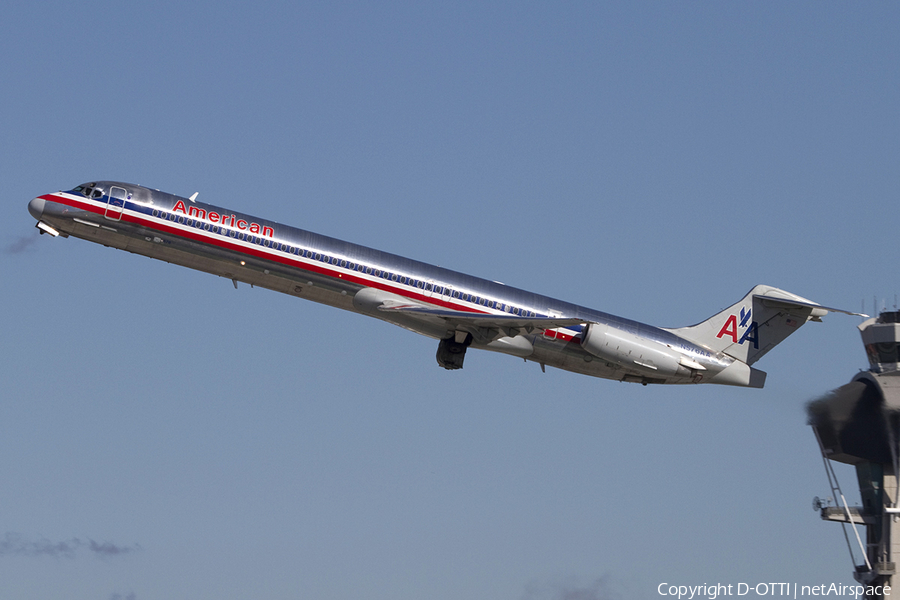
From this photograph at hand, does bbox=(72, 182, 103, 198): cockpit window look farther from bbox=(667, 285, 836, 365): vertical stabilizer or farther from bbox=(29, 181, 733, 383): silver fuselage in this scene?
bbox=(667, 285, 836, 365): vertical stabilizer

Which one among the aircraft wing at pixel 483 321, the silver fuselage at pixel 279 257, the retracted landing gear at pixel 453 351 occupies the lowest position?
the retracted landing gear at pixel 453 351

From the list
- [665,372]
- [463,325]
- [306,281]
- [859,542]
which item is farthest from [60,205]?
[859,542]

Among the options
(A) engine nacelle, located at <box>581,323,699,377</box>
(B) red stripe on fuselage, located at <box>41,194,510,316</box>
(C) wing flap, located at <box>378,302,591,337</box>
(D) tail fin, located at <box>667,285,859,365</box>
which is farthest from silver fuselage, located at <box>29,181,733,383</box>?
(D) tail fin, located at <box>667,285,859,365</box>

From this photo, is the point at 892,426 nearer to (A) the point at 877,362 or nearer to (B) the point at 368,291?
(A) the point at 877,362

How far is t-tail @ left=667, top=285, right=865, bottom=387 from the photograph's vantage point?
49.8m

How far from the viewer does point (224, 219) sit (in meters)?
42.8

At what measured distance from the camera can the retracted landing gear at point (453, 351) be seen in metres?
45.0

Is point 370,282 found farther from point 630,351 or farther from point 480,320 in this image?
point 630,351

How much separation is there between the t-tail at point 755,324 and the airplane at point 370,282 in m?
2.92

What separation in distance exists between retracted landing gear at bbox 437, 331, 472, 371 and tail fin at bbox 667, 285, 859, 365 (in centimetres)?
989

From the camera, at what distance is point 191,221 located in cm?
4241

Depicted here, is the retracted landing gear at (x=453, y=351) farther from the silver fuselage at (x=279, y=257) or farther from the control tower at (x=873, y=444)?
the control tower at (x=873, y=444)

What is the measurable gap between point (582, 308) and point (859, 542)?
28843 mm

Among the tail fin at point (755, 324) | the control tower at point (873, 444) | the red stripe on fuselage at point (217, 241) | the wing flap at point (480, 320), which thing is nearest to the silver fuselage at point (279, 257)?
the red stripe on fuselage at point (217, 241)
